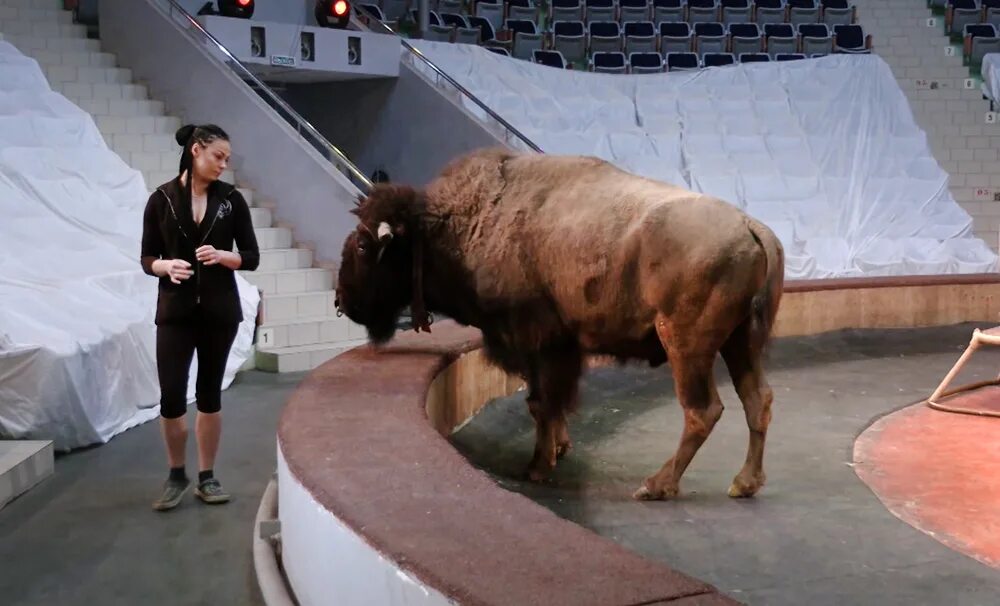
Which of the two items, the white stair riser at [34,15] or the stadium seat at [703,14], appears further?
the stadium seat at [703,14]

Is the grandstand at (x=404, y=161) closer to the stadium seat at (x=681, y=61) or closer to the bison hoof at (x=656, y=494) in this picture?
the stadium seat at (x=681, y=61)

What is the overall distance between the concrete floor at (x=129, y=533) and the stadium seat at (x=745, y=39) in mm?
12577

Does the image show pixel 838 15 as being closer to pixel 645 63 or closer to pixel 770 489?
pixel 645 63

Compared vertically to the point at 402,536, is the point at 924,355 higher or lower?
lower

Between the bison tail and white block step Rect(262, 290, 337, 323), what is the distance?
4512 millimetres

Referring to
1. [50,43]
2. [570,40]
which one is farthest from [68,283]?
[570,40]

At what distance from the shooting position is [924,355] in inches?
335

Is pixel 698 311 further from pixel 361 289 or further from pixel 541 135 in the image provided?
pixel 541 135

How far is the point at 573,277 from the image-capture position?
4.60 m

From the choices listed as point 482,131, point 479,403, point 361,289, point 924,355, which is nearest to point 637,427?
point 479,403

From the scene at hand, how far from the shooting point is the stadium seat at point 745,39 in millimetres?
16359

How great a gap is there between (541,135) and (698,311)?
870cm

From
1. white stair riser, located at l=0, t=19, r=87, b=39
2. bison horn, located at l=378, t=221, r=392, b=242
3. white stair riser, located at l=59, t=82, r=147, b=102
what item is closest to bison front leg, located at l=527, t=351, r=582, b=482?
bison horn, located at l=378, t=221, r=392, b=242

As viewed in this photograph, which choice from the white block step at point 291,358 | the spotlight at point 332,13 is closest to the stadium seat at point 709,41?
the spotlight at point 332,13
